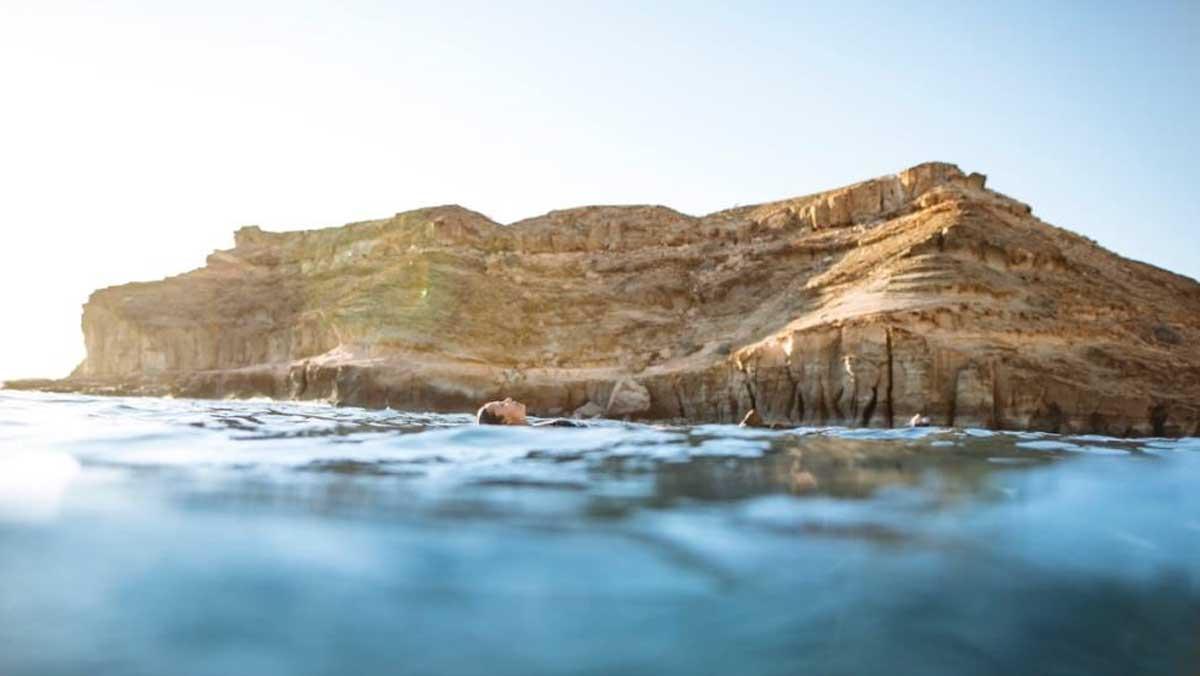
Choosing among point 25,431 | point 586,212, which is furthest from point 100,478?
point 586,212

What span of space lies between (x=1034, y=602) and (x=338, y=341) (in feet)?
125

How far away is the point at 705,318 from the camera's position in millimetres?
35812

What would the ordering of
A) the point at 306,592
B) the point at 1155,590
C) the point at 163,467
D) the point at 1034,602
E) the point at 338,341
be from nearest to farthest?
the point at 306,592 < the point at 1034,602 < the point at 1155,590 < the point at 163,467 < the point at 338,341

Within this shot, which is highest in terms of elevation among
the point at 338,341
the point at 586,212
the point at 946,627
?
the point at 586,212

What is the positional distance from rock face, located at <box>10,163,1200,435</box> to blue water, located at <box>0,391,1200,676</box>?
17.8m

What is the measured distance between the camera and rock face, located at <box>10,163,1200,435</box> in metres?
21.9

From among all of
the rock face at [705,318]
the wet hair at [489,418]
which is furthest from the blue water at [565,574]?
the rock face at [705,318]

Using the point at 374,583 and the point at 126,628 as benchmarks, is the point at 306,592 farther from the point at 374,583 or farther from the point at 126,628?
the point at 126,628

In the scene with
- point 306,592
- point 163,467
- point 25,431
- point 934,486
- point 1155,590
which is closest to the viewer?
point 306,592

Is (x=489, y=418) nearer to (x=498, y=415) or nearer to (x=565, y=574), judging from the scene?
(x=498, y=415)

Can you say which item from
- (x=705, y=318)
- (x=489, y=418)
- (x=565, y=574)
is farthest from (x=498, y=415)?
(x=705, y=318)

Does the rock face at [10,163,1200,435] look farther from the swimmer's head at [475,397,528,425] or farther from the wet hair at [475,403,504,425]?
the wet hair at [475,403,504,425]

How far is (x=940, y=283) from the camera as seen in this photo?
960 inches

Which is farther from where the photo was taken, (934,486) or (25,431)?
(25,431)
